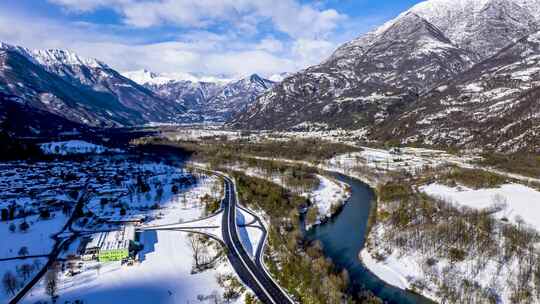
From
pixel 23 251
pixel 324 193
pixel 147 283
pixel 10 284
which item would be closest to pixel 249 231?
pixel 147 283

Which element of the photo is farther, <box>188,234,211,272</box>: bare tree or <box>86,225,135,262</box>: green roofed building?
<box>86,225,135,262</box>: green roofed building

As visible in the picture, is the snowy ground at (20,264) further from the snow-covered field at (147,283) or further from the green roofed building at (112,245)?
the green roofed building at (112,245)

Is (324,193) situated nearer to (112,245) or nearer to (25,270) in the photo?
(112,245)

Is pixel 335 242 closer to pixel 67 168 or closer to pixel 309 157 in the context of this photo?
pixel 309 157

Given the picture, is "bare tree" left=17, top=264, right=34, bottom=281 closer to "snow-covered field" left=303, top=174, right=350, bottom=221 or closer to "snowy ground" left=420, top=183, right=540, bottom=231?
"snow-covered field" left=303, top=174, right=350, bottom=221

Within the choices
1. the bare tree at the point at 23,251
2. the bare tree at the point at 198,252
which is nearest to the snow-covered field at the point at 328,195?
the bare tree at the point at 198,252

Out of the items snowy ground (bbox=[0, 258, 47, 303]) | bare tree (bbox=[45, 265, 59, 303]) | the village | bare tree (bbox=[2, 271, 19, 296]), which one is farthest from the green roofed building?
bare tree (bbox=[2, 271, 19, 296])

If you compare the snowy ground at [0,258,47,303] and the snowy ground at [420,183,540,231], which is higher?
the snowy ground at [420,183,540,231]
